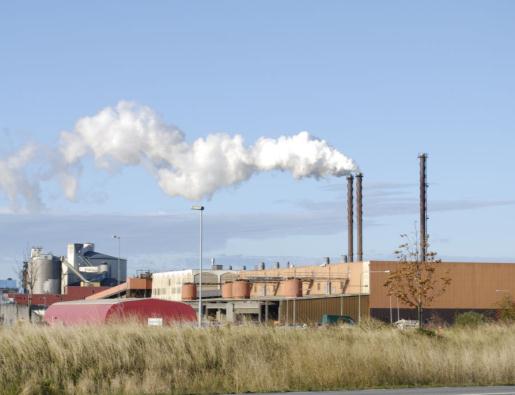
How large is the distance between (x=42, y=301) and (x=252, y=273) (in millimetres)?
28026

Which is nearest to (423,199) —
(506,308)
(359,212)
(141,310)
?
(359,212)

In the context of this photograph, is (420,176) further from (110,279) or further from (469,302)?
(110,279)

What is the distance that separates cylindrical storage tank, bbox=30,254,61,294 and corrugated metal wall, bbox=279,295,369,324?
199 feet

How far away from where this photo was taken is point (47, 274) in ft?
460

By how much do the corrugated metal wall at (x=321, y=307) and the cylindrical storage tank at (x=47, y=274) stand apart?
60.6 metres

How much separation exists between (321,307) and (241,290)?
13.5 metres

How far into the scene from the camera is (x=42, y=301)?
120m

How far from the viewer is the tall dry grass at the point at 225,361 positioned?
80.6ft

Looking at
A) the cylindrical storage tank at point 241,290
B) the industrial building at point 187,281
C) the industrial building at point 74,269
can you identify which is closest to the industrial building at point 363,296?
the cylindrical storage tank at point 241,290

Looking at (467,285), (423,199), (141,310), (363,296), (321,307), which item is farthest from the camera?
(423,199)

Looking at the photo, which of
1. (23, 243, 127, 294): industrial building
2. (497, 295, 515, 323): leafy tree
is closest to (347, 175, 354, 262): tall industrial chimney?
(497, 295, 515, 323): leafy tree

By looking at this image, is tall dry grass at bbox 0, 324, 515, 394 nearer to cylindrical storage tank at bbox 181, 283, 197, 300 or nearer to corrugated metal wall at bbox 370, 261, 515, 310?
corrugated metal wall at bbox 370, 261, 515, 310

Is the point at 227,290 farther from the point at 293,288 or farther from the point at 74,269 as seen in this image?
the point at 74,269

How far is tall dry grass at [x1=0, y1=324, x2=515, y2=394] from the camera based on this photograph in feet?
80.6
